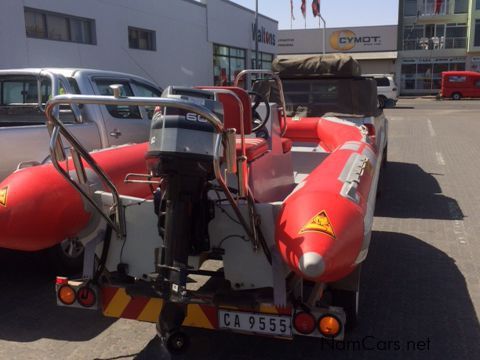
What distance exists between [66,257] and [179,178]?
91.9 inches

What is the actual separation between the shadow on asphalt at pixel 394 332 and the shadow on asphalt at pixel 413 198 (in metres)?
2.09

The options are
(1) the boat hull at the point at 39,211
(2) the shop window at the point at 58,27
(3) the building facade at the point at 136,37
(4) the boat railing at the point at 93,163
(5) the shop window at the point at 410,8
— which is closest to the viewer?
(4) the boat railing at the point at 93,163

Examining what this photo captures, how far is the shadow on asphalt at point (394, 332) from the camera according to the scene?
11.5ft

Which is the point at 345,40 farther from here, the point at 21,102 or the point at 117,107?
the point at 21,102

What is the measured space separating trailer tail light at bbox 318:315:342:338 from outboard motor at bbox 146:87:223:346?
2.53ft

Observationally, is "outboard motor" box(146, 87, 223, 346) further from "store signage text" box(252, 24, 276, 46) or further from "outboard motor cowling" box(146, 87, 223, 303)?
"store signage text" box(252, 24, 276, 46)

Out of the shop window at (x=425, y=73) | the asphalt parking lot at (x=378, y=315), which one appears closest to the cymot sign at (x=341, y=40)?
the shop window at (x=425, y=73)

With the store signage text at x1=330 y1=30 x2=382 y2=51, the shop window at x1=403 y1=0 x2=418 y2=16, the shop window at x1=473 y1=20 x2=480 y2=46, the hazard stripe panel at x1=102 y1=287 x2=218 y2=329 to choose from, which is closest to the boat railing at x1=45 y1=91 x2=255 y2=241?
the hazard stripe panel at x1=102 y1=287 x2=218 y2=329

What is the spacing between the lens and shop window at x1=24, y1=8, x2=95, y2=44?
Result: 14.8 meters

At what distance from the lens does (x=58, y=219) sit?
334cm

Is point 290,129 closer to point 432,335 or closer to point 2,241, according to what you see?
point 432,335

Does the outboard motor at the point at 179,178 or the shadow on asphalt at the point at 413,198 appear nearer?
the outboard motor at the point at 179,178

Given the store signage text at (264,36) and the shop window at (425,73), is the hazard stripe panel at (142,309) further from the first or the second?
the shop window at (425,73)

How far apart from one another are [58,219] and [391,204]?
5.23 m
